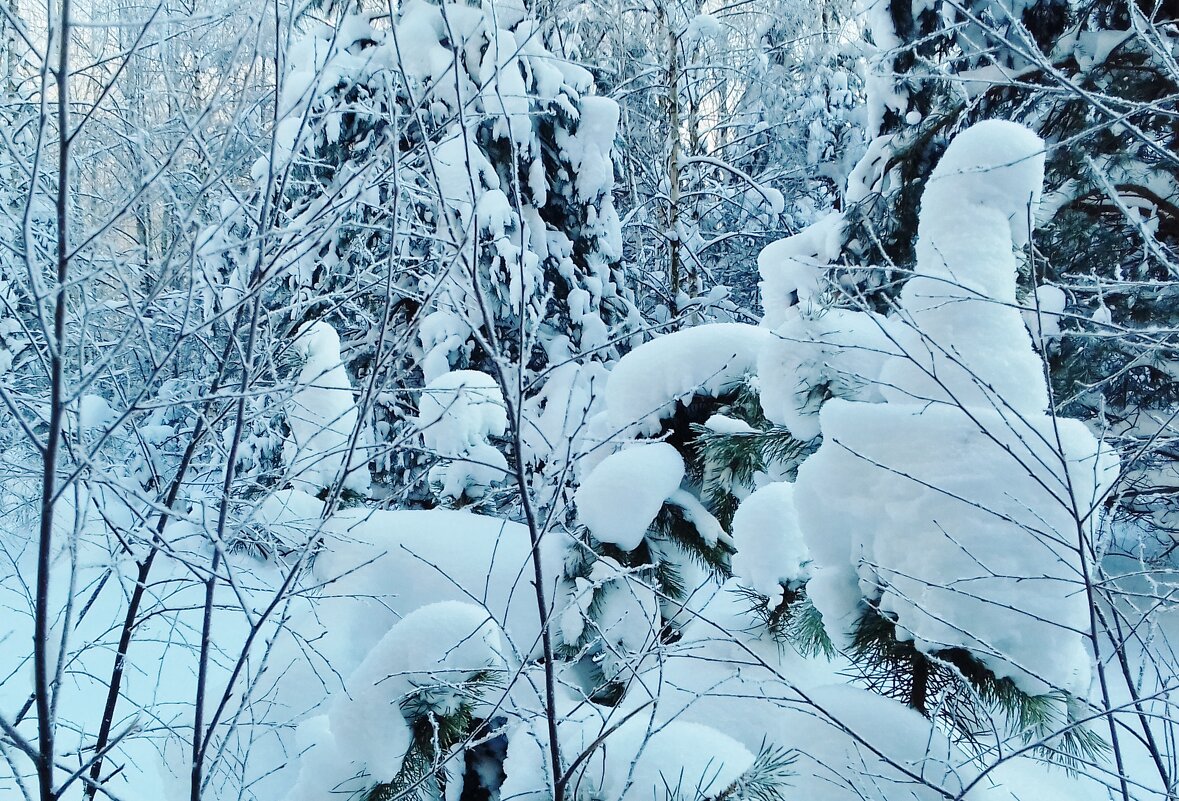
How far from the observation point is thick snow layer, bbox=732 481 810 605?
5.55ft

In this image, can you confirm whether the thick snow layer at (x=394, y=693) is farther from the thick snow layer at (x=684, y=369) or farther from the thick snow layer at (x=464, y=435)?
the thick snow layer at (x=464, y=435)

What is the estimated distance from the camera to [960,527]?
4.25 feet

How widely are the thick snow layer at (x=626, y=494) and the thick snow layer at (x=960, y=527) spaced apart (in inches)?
23.1

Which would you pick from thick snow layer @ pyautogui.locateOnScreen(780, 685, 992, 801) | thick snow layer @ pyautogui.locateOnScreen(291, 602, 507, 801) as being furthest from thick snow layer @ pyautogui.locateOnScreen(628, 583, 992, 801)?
thick snow layer @ pyautogui.locateOnScreen(291, 602, 507, 801)

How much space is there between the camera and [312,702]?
7.47 feet

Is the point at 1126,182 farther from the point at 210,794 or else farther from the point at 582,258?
the point at 210,794

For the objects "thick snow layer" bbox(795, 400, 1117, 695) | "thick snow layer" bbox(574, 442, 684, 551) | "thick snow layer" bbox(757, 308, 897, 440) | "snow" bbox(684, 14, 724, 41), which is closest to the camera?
"thick snow layer" bbox(795, 400, 1117, 695)

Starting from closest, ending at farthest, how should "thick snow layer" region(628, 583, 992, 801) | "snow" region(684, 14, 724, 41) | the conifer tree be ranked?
"thick snow layer" region(628, 583, 992, 801) < the conifer tree < "snow" region(684, 14, 724, 41)

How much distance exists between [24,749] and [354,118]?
4836 mm

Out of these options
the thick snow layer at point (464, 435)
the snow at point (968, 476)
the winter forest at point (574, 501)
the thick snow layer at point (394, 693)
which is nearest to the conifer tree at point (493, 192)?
the thick snow layer at point (464, 435)

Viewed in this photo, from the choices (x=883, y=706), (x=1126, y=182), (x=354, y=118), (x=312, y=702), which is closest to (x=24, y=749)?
(x=312, y=702)

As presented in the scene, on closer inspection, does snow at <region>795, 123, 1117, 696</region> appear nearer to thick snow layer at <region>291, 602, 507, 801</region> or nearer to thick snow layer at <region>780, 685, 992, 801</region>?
thick snow layer at <region>780, 685, 992, 801</region>

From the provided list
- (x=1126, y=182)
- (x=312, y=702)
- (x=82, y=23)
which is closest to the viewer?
(x=82, y=23)

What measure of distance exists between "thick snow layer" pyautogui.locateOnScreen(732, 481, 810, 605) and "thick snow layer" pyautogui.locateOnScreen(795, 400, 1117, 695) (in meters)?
0.24
